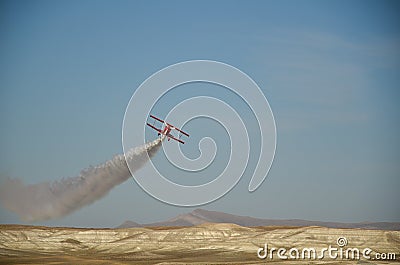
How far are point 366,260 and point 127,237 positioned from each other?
Result: 137ft

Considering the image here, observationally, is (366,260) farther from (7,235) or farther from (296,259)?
(7,235)

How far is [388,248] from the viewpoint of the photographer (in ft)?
330

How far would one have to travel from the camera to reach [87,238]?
377 ft

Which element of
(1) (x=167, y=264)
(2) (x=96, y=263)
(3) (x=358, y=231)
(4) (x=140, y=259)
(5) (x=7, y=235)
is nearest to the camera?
(1) (x=167, y=264)

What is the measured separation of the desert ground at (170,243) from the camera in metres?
95.2

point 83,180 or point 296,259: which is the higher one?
point 83,180

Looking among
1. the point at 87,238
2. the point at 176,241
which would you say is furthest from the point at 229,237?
the point at 87,238

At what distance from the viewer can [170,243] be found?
113m

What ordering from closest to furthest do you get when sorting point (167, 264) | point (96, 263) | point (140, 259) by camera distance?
point (167, 264) < point (96, 263) < point (140, 259)

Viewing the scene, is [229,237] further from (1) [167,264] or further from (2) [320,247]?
(1) [167,264]

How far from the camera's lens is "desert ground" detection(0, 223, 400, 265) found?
3750 inches

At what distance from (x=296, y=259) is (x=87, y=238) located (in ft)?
128

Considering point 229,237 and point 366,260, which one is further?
point 229,237

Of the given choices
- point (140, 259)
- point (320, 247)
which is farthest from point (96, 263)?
point (320, 247)
